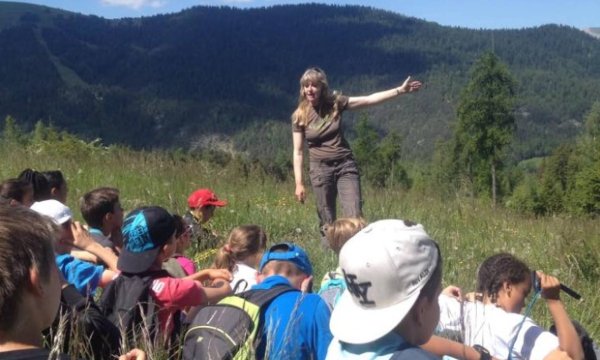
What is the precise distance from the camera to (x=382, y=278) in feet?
6.43

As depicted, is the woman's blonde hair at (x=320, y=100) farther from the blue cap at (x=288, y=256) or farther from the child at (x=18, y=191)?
the blue cap at (x=288, y=256)

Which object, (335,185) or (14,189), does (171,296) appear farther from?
(335,185)

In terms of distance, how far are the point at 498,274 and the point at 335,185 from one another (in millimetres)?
3135

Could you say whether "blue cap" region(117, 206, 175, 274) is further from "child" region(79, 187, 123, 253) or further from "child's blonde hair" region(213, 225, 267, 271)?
"child" region(79, 187, 123, 253)

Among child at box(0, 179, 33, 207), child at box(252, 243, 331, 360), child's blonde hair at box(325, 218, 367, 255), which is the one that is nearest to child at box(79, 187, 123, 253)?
child at box(0, 179, 33, 207)

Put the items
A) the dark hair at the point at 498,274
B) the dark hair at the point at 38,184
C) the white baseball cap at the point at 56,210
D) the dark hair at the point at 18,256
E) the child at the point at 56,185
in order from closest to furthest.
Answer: the dark hair at the point at 18,256
the dark hair at the point at 498,274
the white baseball cap at the point at 56,210
the dark hair at the point at 38,184
the child at the point at 56,185

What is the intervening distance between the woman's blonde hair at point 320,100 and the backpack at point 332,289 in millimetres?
2471

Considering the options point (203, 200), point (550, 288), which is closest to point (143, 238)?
point (550, 288)

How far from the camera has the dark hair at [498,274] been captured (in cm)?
341

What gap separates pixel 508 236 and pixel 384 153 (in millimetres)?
65070

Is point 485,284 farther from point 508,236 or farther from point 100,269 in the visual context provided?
point 508,236

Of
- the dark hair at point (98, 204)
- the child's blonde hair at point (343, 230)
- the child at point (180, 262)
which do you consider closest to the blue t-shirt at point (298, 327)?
the child at point (180, 262)

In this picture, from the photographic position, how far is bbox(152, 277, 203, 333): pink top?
3.14 metres

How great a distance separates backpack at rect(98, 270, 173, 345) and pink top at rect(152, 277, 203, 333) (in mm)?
31
